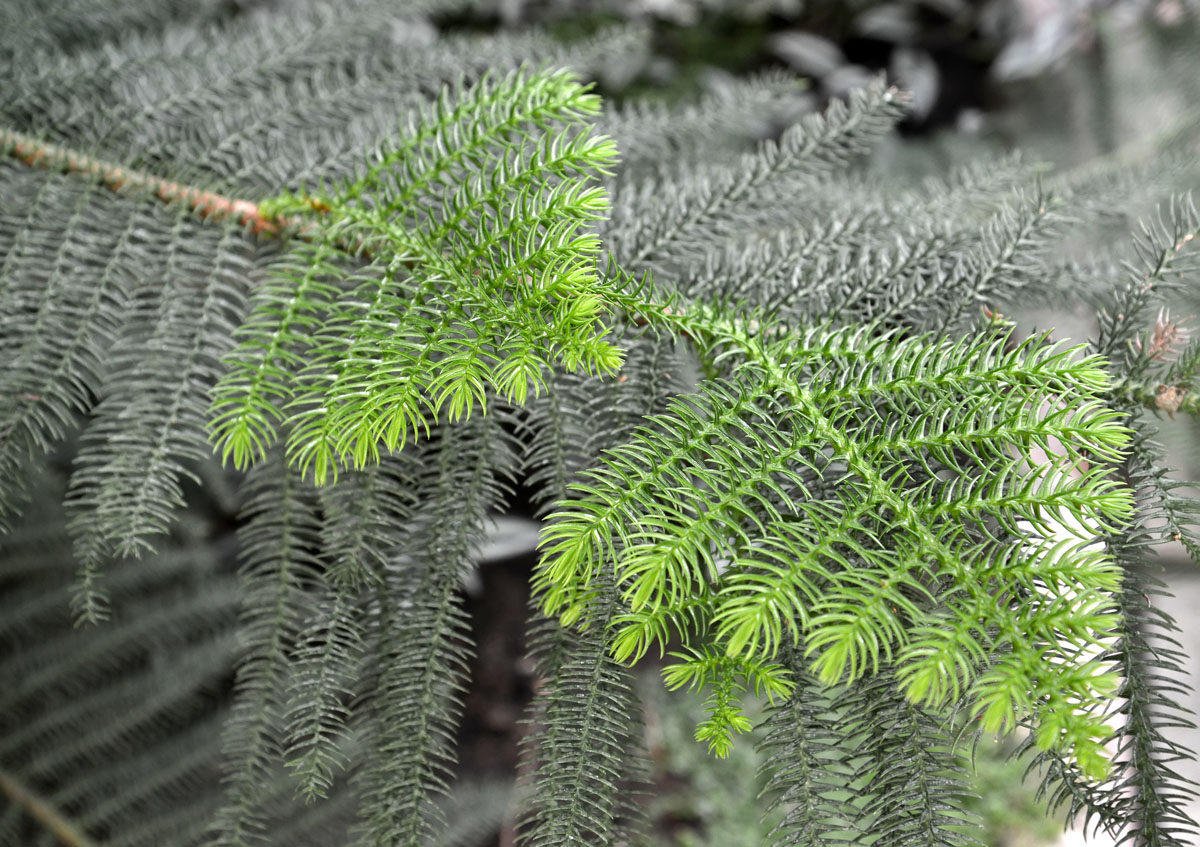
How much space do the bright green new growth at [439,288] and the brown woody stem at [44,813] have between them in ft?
2.31

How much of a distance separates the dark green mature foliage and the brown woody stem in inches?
1.4

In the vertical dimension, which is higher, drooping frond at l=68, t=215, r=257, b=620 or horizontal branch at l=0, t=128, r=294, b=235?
horizontal branch at l=0, t=128, r=294, b=235

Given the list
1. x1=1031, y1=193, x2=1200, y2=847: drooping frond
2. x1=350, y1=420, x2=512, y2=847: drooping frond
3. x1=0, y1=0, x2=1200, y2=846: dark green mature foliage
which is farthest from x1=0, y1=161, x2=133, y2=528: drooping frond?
x1=1031, y1=193, x2=1200, y2=847: drooping frond

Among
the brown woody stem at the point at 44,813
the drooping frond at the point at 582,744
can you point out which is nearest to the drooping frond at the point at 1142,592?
the drooping frond at the point at 582,744

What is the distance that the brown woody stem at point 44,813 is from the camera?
3.18 feet

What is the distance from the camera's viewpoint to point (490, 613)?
1.42 meters

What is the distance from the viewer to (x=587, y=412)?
2.09 feet

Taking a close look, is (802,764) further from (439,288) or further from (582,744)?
(439,288)

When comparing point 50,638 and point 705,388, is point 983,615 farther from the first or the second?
point 50,638

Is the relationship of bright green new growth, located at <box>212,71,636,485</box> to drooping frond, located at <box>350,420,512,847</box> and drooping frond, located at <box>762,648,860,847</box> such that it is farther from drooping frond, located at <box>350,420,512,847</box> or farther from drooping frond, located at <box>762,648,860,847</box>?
drooping frond, located at <box>762,648,860,847</box>

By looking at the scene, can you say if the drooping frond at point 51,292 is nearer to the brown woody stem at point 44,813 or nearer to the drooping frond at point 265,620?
the drooping frond at point 265,620

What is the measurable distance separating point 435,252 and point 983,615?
420 millimetres

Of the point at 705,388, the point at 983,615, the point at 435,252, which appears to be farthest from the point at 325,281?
the point at 983,615

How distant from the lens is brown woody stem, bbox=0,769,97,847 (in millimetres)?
970
